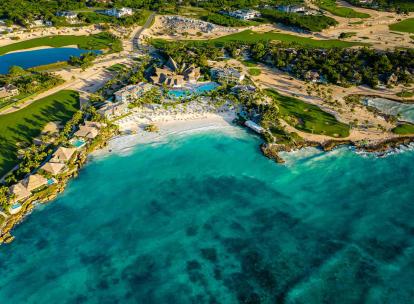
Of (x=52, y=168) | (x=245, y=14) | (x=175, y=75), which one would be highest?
(x=245, y=14)

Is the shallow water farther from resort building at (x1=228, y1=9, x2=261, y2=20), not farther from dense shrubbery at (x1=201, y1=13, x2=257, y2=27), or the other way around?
resort building at (x1=228, y1=9, x2=261, y2=20)

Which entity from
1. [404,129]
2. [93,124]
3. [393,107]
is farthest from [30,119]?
[393,107]

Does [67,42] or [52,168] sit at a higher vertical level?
[67,42]

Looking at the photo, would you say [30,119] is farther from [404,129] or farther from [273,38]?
[273,38]

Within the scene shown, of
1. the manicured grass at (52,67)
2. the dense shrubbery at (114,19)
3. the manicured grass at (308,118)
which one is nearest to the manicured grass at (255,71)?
the manicured grass at (308,118)

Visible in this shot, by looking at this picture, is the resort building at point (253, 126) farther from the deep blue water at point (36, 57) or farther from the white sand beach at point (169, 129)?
the deep blue water at point (36, 57)

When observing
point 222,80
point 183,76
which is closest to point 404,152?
point 222,80
